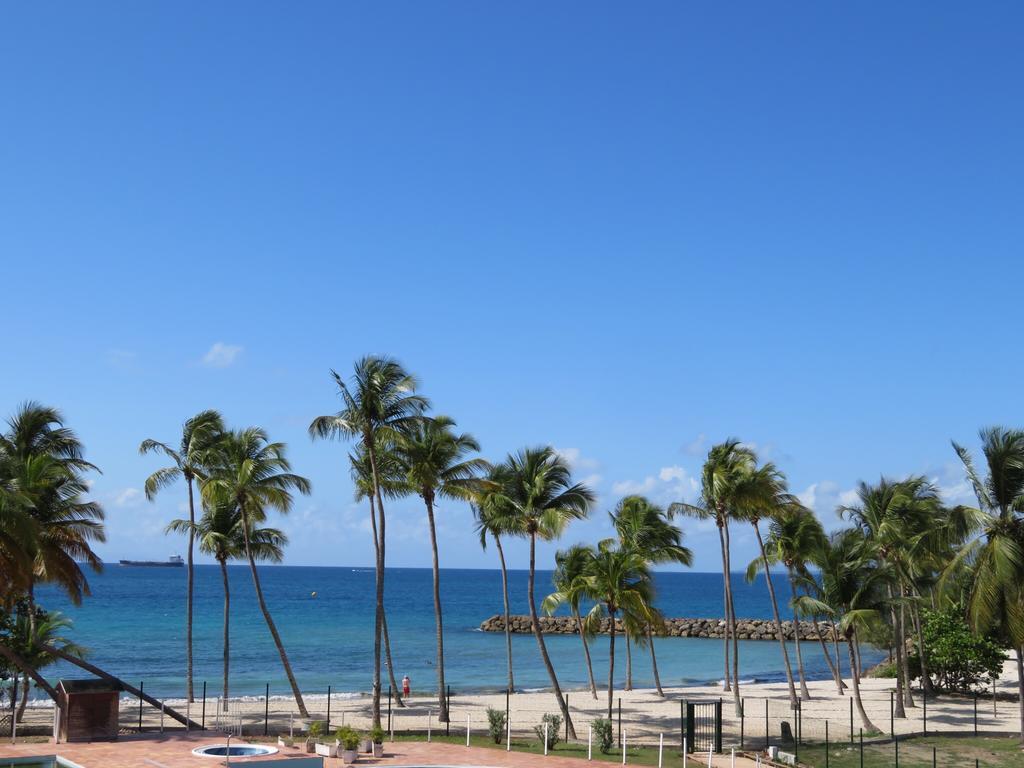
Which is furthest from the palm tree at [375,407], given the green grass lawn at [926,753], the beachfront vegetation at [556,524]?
the green grass lawn at [926,753]

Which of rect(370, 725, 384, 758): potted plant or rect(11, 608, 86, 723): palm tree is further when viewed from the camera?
rect(11, 608, 86, 723): palm tree

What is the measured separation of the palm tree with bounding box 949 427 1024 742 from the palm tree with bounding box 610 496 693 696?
19865 mm

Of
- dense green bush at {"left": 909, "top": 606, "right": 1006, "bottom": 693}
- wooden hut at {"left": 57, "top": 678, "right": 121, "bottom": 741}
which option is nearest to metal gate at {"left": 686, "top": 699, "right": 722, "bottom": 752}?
wooden hut at {"left": 57, "top": 678, "right": 121, "bottom": 741}

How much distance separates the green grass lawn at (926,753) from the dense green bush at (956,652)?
14.1m

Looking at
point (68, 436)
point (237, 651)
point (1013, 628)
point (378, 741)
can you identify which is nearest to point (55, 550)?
point (68, 436)

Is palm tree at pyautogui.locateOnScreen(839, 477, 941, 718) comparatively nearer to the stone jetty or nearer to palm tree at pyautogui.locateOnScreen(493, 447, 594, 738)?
palm tree at pyautogui.locateOnScreen(493, 447, 594, 738)

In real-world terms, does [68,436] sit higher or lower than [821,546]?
higher

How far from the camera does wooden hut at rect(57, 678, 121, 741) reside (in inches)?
1254

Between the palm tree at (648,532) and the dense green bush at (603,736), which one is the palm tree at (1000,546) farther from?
the palm tree at (648,532)

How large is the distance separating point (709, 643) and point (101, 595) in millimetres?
117175

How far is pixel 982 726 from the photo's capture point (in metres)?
40.5

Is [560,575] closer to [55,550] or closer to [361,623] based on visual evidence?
[55,550]

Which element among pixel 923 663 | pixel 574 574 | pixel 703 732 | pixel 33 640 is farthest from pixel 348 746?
pixel 923 663

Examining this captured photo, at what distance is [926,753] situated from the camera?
108 ft
